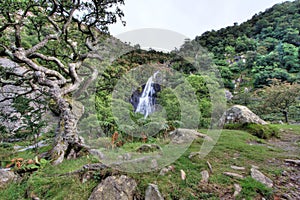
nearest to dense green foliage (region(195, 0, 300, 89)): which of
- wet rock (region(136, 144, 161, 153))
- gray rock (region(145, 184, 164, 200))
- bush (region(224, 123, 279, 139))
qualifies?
bush (region(224, 123, 279, 139))

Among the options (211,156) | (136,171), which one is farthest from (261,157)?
(136,171)

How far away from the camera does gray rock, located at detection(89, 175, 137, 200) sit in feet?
7.16

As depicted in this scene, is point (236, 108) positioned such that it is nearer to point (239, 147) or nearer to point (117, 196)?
point (239, 147)

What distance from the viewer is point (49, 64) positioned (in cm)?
634

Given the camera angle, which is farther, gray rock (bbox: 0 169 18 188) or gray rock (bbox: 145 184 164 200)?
gray rock (bbox: 0 169 18 188)

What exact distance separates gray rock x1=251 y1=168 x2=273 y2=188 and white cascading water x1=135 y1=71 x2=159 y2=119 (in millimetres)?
→ 8164

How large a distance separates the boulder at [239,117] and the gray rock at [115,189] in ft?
24.3

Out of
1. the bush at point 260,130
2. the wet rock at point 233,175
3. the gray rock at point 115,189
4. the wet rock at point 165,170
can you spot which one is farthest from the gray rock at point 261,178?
the bush at point 260,130

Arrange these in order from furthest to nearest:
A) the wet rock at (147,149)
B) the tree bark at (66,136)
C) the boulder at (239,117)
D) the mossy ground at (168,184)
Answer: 1. the boulder at (239,117)
2. the wet rock at (147,149)
3. the tree bark at (66,136)
4. the mossy ground at (168,184)

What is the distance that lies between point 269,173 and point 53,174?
13.9 feet

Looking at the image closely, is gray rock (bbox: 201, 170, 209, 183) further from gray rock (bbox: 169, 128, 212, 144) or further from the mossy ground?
gray rock (bbox: 169, 128, 212, 144)

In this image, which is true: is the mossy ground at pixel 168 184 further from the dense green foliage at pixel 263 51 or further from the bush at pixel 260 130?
the dense green foliage at pixel 263 51

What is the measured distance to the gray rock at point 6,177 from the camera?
2.57 m

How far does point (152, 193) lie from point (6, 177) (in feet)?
8.54
